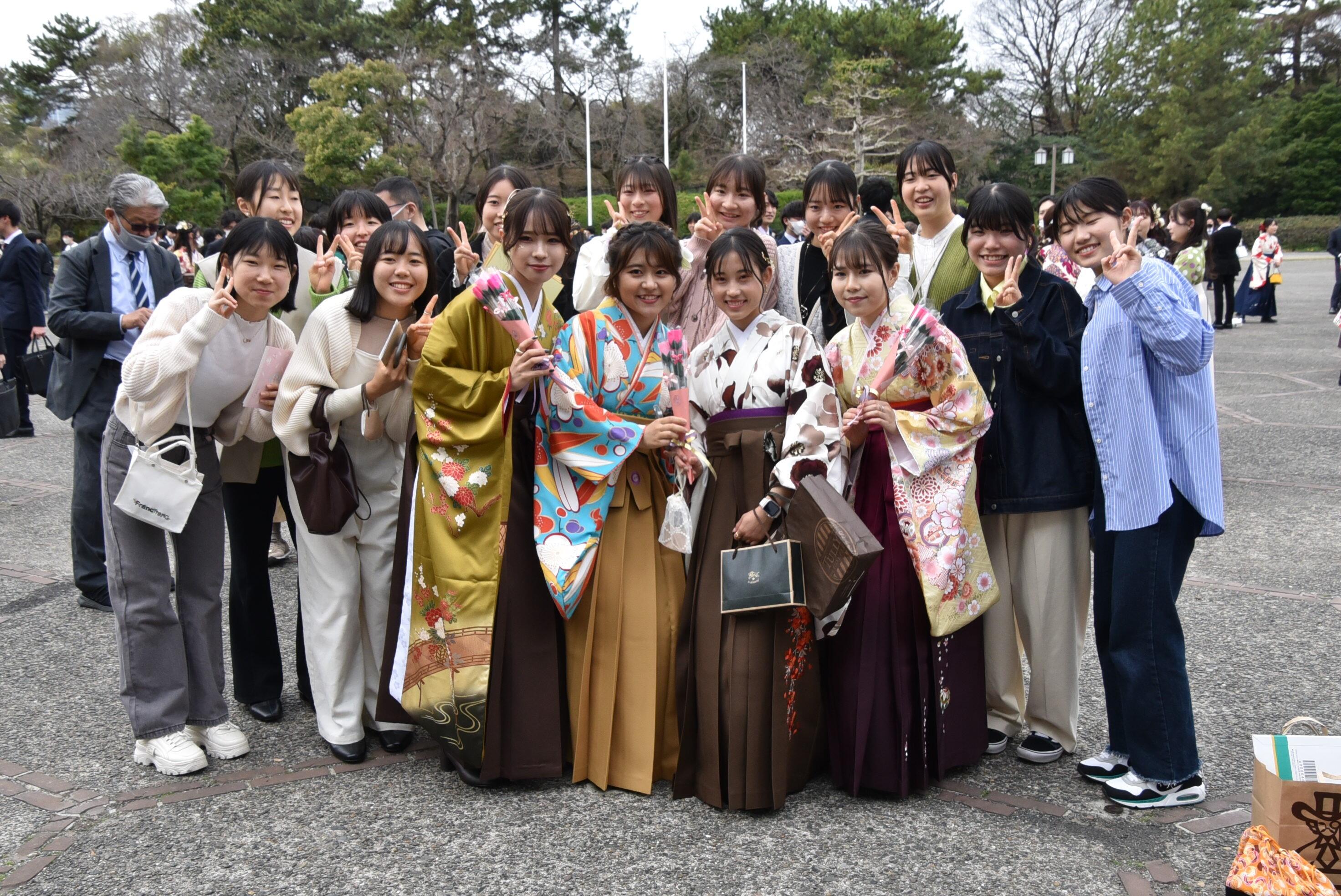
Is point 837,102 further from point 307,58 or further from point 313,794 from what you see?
point 313,794

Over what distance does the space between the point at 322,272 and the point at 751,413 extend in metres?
1.83

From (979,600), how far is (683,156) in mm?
33653

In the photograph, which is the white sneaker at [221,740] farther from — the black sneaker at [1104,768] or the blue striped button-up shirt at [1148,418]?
the blue striped button-up shirt at [1148,418]

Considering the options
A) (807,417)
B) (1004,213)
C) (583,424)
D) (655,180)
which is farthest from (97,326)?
(1004,213)

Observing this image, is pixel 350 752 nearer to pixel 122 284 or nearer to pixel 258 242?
pixel 258 242

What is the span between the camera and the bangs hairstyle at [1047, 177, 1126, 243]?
3119mm

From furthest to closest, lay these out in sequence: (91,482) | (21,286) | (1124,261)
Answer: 1. (21,286)
2. (91,482)
3. (1124,261)

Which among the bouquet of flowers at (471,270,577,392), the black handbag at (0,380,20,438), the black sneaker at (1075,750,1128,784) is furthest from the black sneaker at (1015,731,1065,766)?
the black handbag at (0,380,20,438)

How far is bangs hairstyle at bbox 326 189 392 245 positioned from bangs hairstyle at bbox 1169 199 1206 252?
743 centimetres

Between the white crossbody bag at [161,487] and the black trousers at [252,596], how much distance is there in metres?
0.49

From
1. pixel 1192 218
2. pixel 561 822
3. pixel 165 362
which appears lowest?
pixel 561 822

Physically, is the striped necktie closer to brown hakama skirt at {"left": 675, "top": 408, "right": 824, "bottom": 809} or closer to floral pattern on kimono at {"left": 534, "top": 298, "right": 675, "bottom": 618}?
floral pattern on kimono at {"left": 534, "top": 298, "right": 675, "bottom": 618}

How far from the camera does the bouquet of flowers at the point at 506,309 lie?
3.17 meters

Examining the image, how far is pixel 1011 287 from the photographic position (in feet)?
10.5
